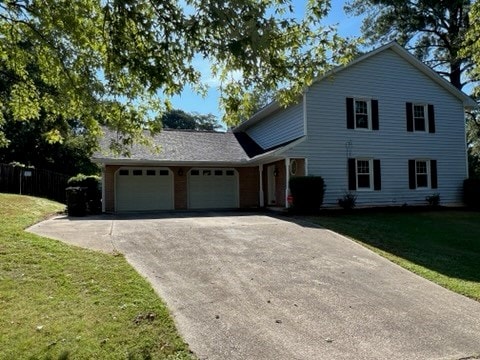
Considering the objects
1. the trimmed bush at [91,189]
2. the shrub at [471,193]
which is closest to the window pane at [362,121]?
the shrub at [471,193]

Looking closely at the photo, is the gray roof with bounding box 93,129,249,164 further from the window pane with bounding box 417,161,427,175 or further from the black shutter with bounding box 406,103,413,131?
the window pane with bounding box 417,161,427,175

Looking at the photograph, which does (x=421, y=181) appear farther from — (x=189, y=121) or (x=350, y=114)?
(x=189, y=121)

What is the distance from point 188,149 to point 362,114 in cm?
847

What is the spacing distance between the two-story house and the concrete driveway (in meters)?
7.32

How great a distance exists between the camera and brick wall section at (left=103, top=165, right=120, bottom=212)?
17953mm

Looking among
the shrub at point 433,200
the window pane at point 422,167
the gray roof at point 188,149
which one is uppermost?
the gray roof at point 188,149

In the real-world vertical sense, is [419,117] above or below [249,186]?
above

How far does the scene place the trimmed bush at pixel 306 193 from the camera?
51.8 ft

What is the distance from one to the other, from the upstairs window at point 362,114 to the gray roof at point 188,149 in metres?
5.23

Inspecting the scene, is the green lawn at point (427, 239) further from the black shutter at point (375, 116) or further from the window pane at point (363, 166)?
the black shutter at point (375, 116)

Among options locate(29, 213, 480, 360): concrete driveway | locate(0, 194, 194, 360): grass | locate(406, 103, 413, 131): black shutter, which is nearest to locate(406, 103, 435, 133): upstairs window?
locate(406, 103, 413, 131): black shutter

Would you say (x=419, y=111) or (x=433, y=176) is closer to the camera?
(x=433, y=176)

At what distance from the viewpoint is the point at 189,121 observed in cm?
5872

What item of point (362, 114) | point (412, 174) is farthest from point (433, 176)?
point (362, 114)
